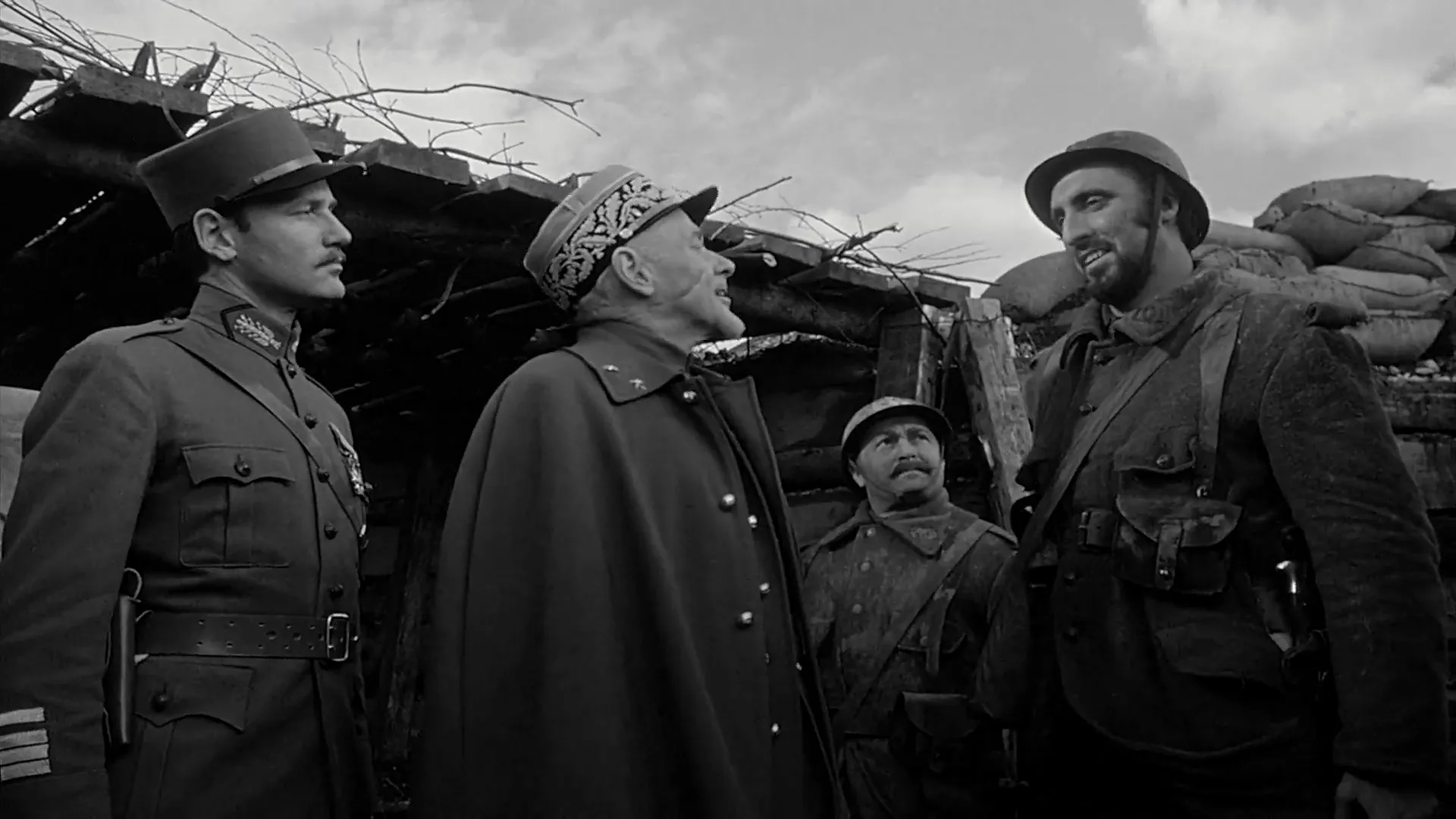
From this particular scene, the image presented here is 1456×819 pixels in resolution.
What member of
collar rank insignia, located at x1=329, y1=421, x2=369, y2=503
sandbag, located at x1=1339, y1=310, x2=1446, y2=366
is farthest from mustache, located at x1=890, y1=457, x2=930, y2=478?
sandbag, located at x1=1339, y1=310, x2=1446, y2=366

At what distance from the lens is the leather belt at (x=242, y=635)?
2.19 m

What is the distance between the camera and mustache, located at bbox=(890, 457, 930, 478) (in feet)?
14.5

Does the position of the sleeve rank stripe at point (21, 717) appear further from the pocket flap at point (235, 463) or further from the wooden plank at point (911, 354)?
the wooden plank at point (911, 354)

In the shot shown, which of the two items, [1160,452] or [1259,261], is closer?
[1160,452]

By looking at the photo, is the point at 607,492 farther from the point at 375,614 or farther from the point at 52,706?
the point at 375,614

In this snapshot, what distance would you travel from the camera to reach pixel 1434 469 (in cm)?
643

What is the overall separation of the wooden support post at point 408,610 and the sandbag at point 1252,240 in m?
5.67

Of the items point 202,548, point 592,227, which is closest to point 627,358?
point 592,227

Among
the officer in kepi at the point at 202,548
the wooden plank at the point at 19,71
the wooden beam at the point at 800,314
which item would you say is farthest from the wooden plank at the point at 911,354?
the wooden plank at the point at 19,71

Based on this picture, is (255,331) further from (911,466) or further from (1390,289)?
(1390,289)

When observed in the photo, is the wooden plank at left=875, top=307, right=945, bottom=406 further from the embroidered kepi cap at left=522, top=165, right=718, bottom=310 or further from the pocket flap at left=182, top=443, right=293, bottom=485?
the pocket flap at left=182, top=443, right=293, bottom=485

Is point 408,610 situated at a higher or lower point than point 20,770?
higher

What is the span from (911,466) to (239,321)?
261cm

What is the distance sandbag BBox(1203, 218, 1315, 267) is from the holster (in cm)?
772
